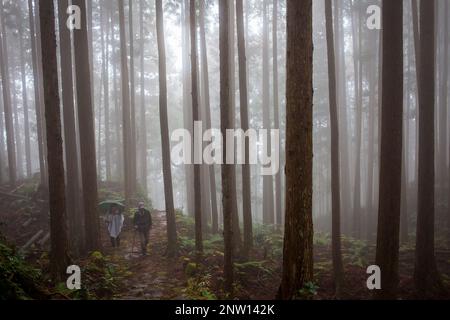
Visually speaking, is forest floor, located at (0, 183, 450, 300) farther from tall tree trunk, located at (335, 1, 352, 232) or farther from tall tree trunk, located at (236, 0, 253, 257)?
tall tree trunk, located at (335, 1, 352, 232)

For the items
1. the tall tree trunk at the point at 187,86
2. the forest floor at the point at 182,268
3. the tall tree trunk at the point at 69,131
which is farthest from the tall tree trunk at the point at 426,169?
the tall tree trunk at the point at 187,86

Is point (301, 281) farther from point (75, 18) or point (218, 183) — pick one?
point (218, 183)

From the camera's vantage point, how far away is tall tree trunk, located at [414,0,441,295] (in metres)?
9.65

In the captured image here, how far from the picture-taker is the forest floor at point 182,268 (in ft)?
30.4

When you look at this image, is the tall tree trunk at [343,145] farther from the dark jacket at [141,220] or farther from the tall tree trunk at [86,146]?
the tall tree trunk at [86,146]

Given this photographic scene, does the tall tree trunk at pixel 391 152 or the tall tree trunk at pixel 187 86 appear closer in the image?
the tall tree trunk at pixel 391 152

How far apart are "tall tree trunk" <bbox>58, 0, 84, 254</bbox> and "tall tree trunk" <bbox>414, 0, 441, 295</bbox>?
1152 cm

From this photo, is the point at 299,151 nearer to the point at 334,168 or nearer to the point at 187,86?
the point at 334,168

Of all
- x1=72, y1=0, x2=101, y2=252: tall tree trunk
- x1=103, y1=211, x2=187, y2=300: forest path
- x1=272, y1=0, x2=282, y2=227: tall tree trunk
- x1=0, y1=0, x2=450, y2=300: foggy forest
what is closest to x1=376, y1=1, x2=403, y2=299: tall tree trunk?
x1=0, y1=0, x2=450, y2=300: foggy forest

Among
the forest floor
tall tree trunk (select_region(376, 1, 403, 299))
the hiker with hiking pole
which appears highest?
tall tree trunk (select_region(376, 1, 403, 299))

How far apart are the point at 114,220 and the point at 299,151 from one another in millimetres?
9459

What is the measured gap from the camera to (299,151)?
21.5ft

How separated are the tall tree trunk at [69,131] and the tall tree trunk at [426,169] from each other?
11523 mm

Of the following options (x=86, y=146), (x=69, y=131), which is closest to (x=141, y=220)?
(x=86, y=146)
